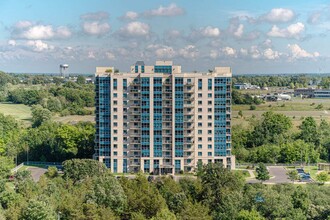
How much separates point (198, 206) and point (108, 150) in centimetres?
2496

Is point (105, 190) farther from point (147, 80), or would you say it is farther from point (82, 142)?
point (82, 142)

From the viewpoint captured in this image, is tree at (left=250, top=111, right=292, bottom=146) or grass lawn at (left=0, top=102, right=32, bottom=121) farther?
grass lawn at (left=0, top=102, right=32, bottom=121)

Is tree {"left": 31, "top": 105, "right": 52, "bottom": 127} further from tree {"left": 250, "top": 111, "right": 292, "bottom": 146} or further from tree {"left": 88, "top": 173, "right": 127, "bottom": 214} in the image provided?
tree {"left": 88, "top": 173, "right": 127, "bottom": 214}

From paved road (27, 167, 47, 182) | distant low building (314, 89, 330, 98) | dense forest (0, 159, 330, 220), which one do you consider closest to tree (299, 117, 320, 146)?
dense forest (0, 159, 330, 220)

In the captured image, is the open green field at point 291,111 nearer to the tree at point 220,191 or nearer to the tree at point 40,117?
the tree at point 40,117

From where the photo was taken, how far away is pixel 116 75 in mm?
56531

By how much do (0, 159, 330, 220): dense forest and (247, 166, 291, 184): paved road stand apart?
1015cm

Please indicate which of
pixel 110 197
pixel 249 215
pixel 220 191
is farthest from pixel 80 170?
pixel 249 215

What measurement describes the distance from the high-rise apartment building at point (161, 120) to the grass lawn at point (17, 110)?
5014 cm

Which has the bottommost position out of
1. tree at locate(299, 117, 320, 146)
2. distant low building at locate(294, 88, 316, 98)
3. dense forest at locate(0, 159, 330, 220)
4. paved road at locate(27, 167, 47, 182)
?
paved road at locate(27, 167, 47, 182)

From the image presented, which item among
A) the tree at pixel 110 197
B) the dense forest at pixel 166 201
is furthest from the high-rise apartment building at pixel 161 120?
the tree at pixel 110 197

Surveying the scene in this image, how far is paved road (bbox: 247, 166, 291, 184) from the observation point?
174ft

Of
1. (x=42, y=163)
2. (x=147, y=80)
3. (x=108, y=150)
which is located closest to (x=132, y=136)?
(x=108, y=150)

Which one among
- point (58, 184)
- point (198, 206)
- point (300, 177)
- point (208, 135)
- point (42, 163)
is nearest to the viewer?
point (198, 206)
